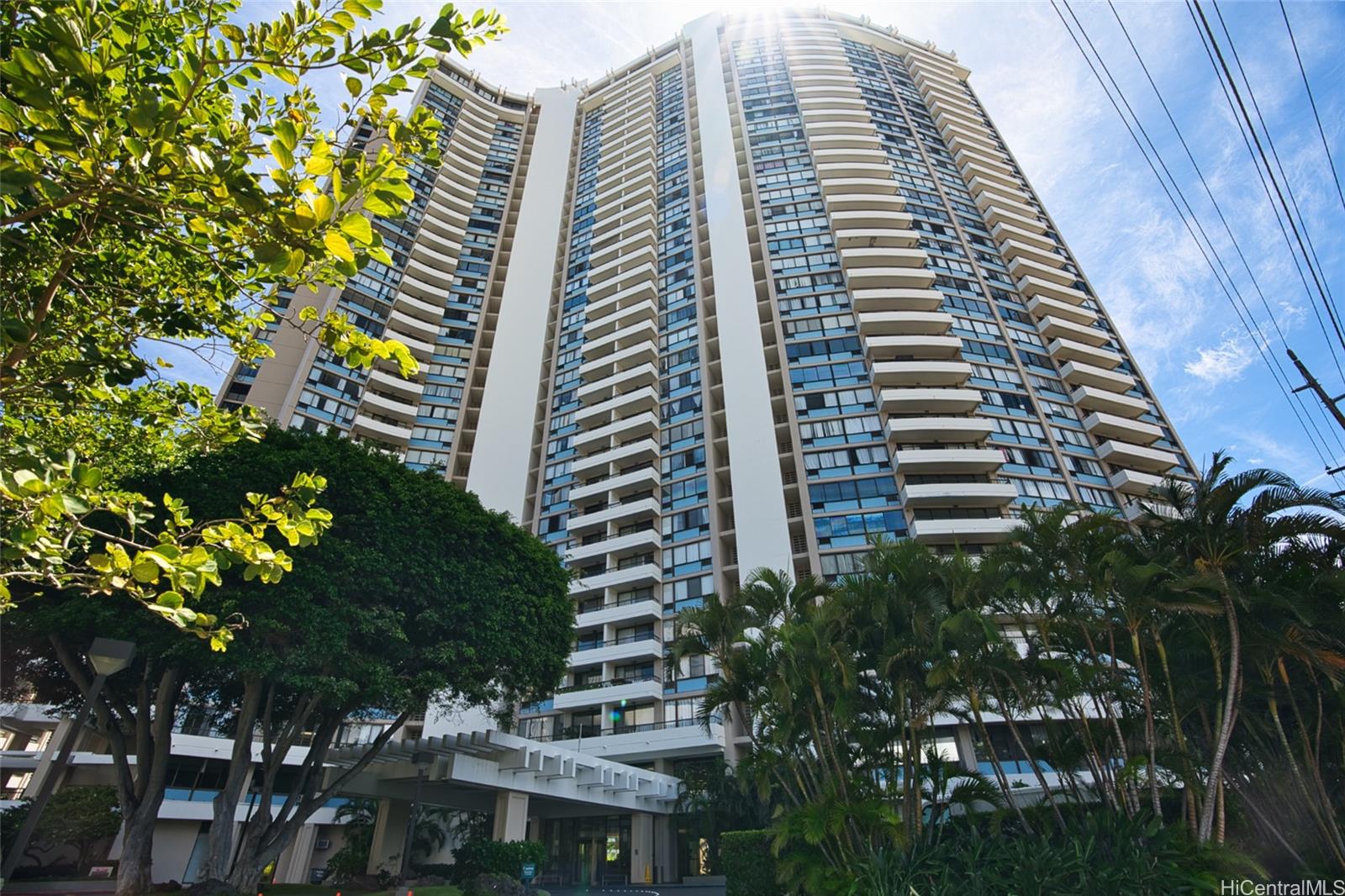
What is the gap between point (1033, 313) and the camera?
51875 mm

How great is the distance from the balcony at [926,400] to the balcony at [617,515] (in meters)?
16.7

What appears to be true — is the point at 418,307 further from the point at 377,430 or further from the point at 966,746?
the point at 966,746

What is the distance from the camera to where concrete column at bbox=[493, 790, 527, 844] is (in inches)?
988

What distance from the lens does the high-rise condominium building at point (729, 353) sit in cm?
4072

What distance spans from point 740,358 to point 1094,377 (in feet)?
87.1

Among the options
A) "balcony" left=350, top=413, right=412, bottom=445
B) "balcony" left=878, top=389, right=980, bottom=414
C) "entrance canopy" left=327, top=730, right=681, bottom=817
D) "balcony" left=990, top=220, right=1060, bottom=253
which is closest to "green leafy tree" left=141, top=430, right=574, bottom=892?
"entrance canopy" left=327, top=730, right=681, bottom=817

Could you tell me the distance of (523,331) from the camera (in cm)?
5744

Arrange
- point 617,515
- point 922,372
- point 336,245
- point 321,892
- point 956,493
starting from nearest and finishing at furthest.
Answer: point 336,245 < point 321,892 < point 956,493 < point 617,515 < point 922,372

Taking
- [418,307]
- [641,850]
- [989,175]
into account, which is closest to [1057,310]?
[989,175]

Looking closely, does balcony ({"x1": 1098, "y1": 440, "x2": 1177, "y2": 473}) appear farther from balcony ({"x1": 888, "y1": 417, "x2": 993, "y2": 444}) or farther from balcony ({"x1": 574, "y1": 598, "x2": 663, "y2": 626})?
balcony ({"x1": 574, "y1": 598, "x2": 663, "y2": 626})

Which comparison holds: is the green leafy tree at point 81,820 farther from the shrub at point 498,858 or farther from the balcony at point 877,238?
the balcony at point 877,238

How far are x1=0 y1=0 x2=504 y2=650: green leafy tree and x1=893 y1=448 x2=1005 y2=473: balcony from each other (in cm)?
3993

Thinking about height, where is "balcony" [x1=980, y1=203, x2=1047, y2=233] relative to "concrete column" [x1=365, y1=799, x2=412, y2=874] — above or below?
above

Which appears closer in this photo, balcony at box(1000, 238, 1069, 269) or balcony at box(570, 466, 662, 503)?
balcony at box(570, 466, 662, 503)
